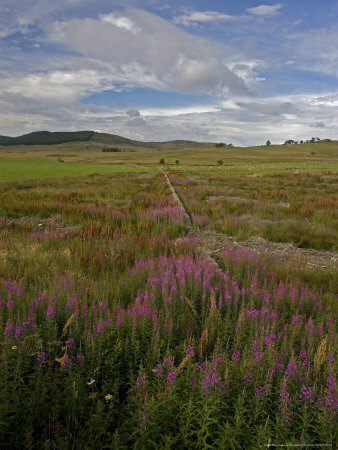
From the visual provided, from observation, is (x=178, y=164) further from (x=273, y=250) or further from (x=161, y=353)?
(x=161, y=353)

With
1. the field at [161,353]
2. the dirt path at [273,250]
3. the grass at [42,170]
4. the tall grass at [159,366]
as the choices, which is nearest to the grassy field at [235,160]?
the grass at [42,170]

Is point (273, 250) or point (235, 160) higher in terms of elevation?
point (235, 160)

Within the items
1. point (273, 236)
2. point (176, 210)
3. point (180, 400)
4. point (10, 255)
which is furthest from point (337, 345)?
point (176, 210)

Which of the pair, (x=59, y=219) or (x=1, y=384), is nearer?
(x=1, y=384)

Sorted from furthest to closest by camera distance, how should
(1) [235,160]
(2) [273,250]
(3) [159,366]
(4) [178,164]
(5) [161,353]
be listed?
1. (1) [235,160]
2. (4) [178,164]
3. (2) [273,250]
4. (5) [161,353]
5. (3) [159,366]

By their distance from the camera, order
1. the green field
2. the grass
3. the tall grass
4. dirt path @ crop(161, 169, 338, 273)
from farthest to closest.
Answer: the green field → the grass → dirt path @ crop(161, 169, 338, 273) → the tall grass

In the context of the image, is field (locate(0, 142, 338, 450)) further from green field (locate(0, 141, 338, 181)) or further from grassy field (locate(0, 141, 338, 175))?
grassy field (locate(0, 141, 338, 175))

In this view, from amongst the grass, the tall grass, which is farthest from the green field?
the tall grass

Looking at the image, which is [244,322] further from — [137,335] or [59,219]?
[59,219]

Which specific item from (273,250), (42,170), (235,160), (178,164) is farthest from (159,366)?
(235,160)

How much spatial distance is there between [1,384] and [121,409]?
0.82 meters

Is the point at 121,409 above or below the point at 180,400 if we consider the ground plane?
below

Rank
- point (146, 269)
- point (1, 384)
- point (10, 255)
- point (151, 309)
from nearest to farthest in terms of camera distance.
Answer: point (1, 384), point (151, 309), point (146, 269), point (10, 255)

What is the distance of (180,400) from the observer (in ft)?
6.54
